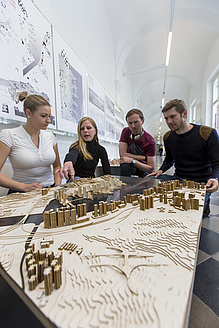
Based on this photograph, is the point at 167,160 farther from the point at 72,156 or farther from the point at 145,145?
the point at 72,156

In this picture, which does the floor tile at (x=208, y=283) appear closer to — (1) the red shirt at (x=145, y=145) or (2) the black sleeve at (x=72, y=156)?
(2) the black sleeve at (x=72, y=156)

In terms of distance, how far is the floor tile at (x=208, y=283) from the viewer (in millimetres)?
566

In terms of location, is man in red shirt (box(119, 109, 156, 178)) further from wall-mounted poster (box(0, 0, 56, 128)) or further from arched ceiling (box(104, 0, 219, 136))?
arched ceiling (box(104, 0, 219, 136))

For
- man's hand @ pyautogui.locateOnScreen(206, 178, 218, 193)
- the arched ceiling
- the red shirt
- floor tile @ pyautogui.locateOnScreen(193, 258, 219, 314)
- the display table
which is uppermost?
the arched ceiling

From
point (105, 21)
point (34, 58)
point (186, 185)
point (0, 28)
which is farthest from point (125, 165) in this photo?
point (105, 21)

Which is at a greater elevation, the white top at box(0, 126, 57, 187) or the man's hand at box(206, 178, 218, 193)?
the white top at box(0, 126, 57, 187)

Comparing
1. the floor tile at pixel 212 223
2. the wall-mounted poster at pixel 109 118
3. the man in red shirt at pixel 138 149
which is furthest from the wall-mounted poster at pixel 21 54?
the wall-mounted poster at pixel 109 118

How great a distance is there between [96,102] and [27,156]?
7.69ft

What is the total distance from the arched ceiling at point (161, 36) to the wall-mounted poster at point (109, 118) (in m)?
1.06

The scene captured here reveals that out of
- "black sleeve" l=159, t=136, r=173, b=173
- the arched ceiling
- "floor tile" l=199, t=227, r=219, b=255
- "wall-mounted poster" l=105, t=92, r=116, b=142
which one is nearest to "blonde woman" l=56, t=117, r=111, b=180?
"black sleeve" l=159, t=136, r=173, b=173

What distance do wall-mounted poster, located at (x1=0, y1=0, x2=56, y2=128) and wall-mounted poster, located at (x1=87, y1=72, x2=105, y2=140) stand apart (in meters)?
1.16

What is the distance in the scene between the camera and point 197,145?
146cm

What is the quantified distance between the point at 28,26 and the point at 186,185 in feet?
6.50

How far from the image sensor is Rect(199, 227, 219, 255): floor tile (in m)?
0.89
